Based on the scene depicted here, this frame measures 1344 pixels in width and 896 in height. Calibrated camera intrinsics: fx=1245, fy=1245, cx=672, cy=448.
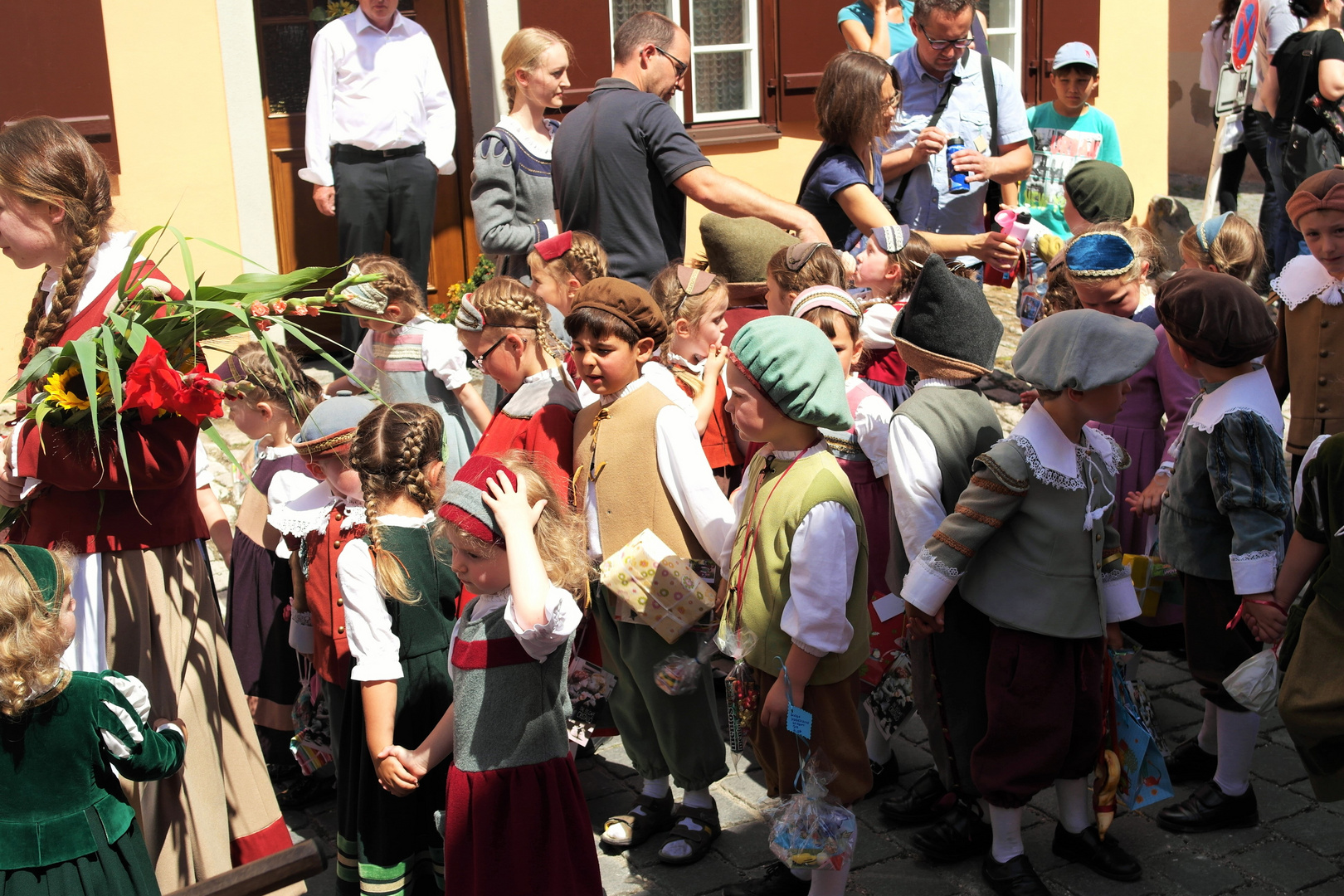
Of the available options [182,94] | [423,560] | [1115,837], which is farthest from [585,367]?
[182,94]

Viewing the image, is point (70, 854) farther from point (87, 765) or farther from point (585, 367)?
point (585, 367)

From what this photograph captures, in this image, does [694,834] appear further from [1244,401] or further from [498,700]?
[1244,401]

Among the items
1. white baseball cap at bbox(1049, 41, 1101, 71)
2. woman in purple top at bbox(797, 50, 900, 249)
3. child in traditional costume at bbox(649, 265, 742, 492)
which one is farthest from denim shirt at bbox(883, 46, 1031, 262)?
child in traditional costume at bbox(649, 265, 742, 492)

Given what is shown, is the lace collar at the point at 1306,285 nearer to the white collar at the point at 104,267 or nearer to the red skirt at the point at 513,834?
the red skirt at the point at 513,834

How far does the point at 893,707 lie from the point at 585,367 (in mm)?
1395

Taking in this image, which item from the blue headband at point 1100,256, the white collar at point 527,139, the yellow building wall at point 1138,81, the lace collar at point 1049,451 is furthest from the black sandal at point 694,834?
the yellow building wall at point 1138,81

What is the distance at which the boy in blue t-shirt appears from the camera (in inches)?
281

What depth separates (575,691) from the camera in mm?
3695

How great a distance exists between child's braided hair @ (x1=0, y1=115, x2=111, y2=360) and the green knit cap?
1.64 meters

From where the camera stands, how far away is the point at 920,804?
375 centimetres

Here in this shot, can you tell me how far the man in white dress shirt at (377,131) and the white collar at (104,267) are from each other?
4137mm

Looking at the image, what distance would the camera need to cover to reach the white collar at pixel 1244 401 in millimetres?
3359

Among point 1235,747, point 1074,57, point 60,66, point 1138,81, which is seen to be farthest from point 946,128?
point 1138,81

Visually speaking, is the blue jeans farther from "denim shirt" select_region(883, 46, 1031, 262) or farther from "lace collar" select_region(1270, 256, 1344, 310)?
"lace collar" select_region(1270, 256, 1344, 310)
